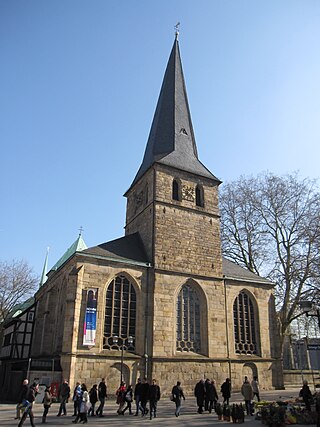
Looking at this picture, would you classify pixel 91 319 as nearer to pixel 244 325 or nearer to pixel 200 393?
pixel 200 393

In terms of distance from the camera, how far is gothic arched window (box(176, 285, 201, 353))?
67.2 ft

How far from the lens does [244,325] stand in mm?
22750

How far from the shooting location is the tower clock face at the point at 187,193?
24475 millimetres

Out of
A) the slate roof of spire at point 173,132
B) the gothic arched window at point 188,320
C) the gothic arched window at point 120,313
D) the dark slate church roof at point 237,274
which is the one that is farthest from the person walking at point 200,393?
the slate roof of spire at point 173,132

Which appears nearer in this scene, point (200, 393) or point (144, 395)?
point (144, 395)

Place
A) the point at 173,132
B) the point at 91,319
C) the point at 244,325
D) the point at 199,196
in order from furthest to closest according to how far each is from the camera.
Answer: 1. the point at 173,132
2. the point at 199,196
3. the point at 244,325
4. the point at 91,319

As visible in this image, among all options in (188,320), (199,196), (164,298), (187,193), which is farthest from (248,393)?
(199,196)

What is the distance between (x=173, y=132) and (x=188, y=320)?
13942 mm

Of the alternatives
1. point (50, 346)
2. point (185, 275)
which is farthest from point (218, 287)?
point (50, 346)

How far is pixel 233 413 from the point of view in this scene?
417 inches

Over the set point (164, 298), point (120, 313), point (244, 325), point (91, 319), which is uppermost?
point (164, 298)

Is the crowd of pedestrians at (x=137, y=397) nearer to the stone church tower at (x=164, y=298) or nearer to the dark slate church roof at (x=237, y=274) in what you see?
the stone church tower at (x=164, y=298)

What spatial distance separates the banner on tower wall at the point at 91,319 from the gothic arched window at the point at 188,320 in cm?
515

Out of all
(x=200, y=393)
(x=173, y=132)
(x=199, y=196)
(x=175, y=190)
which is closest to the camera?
A: (x=200, y=393)
